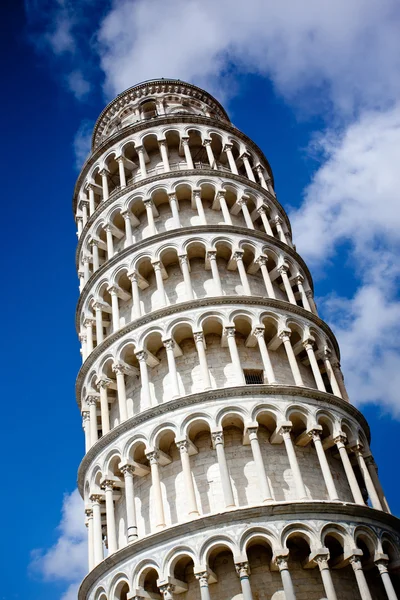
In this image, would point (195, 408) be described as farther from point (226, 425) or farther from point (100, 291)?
point (100, 291)

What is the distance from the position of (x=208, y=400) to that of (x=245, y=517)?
3.87m

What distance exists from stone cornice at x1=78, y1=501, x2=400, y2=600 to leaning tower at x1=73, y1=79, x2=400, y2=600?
0.15 ft

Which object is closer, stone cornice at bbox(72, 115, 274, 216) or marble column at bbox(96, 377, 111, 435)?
marble column at bbox(96, 377, 111, 435)

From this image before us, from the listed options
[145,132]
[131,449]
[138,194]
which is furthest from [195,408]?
[145,132]

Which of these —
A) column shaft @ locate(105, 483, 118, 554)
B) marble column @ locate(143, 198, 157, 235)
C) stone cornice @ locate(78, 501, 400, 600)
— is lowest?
stone cornice @ locate(78, 501, 400, 600)

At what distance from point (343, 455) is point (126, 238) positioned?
1224 cm

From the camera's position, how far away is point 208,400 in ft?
68.2

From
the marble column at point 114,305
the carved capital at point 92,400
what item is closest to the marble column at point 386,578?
the carved capital at point 92,400

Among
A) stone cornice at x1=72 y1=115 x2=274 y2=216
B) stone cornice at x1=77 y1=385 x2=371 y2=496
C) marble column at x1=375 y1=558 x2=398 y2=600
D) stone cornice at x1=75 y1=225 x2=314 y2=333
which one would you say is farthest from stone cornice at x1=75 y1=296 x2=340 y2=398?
stone cornice at x1=72 y1=115 x2=274 y2=216

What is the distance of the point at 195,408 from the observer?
68.0ft

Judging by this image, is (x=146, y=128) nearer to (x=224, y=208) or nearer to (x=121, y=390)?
(x=224, y=208)

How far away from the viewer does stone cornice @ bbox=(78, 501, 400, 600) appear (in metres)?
18.2

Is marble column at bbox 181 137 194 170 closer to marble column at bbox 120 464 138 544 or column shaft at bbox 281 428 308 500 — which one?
column shaft at bbox 281 428 308 500

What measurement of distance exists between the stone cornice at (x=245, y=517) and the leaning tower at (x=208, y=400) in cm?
5
